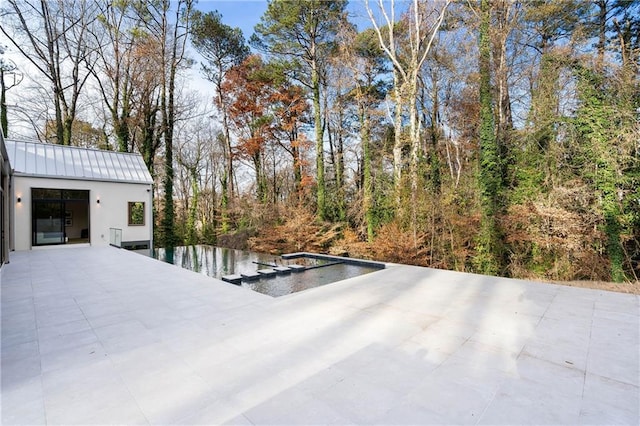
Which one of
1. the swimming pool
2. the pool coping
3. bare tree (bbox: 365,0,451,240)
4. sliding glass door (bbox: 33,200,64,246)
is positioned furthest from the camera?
sliding glass door (bbox: 33,200,64,246)

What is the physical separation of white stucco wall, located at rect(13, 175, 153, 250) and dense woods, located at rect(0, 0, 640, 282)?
75.6 inches

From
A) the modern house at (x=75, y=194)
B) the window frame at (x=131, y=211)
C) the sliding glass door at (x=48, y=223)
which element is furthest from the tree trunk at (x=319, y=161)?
the sliding glass door at (x=48, y=223)

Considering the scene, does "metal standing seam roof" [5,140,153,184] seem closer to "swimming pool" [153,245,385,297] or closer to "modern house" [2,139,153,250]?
"modern house" [2,139,153,250]

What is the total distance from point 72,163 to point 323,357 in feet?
44.4

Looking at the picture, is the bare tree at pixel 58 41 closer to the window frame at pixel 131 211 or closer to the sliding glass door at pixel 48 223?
the sliding glass door at pixel 48 223

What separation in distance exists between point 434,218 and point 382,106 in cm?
760

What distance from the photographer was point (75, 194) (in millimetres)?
11445

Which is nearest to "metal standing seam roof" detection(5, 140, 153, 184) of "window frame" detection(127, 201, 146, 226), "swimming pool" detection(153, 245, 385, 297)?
"window frame" detection(127, 201, 146, 226)

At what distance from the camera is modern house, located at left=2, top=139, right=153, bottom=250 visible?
1021 cm

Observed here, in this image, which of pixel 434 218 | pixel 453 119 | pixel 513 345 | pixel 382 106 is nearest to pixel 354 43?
pixel 382 106

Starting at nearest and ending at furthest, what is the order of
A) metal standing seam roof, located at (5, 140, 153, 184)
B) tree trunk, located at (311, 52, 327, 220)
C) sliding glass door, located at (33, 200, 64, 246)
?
metal standing seam roof, located at (5, 140, 153, 184), sliding glass door, located at (33, 200, 64, 246), tree trunk, located at (311, 52, 327, 220)

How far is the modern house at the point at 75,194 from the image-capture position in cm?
1021

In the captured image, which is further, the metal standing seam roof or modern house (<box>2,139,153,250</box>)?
the metal standing seam roof

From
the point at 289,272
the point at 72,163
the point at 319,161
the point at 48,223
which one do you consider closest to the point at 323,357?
the point at 289,272
